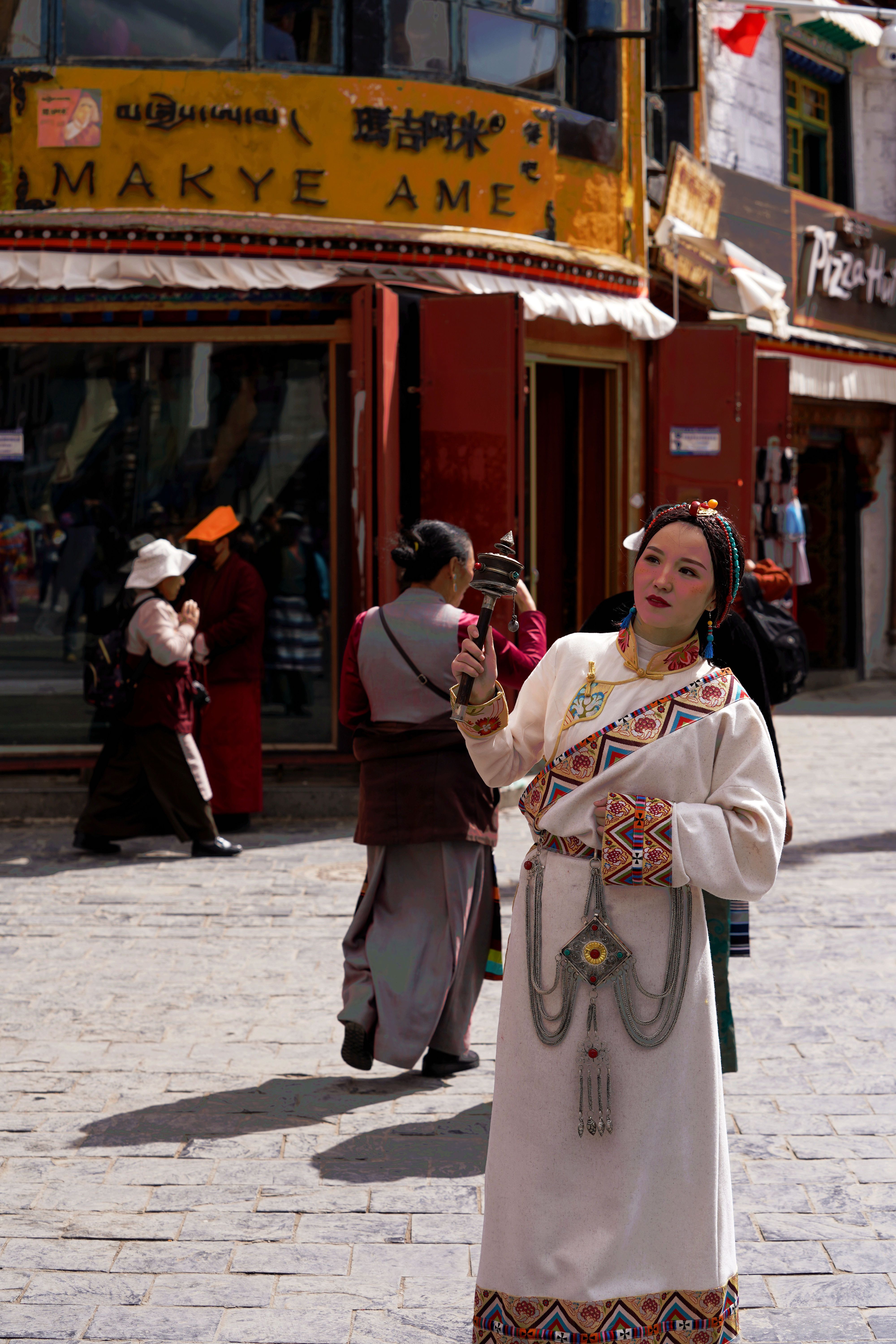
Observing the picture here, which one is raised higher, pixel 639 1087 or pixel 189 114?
pixel 189 114

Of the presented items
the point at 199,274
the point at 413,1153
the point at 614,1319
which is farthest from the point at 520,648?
the point at 199,274

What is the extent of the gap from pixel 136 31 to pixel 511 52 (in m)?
2.42

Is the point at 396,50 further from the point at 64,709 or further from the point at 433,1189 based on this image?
the point at 433,1189

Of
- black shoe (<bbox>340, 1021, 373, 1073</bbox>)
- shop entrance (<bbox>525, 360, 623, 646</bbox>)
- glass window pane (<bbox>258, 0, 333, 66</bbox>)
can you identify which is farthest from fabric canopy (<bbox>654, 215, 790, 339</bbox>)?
black shoe (<bbox>340, 1021, 373, 1073</bbox>)

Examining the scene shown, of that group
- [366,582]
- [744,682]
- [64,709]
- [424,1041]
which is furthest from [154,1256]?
[64,709]

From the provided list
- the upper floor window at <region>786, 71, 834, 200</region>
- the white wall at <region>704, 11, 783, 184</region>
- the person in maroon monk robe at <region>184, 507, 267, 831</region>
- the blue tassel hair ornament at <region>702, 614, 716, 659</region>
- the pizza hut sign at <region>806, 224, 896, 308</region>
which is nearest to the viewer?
the blue tassel hair ornament at <region>702, 614, 716, 659</region>

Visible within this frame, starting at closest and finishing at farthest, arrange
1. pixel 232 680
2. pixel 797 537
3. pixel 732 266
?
pixel 232 680, pixel 732 266, pixel 797 537

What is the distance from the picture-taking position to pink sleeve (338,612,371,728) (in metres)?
5.28

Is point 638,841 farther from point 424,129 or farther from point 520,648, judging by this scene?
point 424,129

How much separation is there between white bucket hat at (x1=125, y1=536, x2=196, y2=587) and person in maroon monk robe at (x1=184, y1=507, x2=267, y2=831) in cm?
80

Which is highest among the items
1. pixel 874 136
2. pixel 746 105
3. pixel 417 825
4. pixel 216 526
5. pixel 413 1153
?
pixel 874 136

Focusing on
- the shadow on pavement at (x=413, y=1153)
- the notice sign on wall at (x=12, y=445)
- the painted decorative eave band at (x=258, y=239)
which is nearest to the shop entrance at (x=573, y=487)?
the painted decorative eave band at (x=258, y=239)

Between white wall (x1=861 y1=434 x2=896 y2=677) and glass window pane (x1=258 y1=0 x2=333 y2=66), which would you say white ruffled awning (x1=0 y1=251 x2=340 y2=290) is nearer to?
glass window pane (x1=258 y1=0 x2=333 y2=66)

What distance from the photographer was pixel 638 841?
3010 mm
